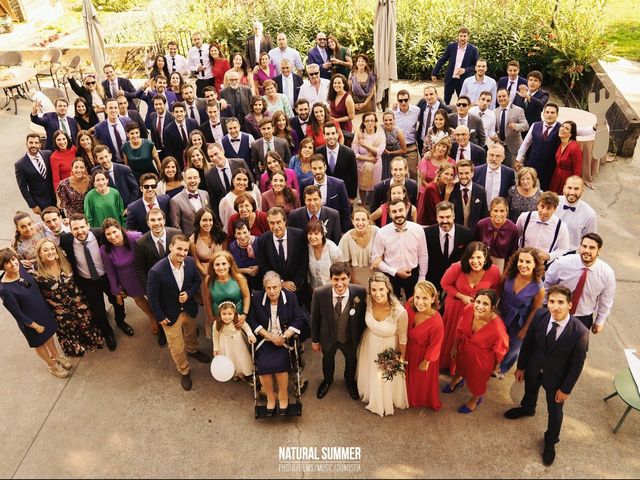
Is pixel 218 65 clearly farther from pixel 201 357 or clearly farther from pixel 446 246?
pixel 446 246

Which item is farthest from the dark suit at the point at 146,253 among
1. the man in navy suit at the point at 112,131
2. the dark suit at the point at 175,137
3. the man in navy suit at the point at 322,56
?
the man in navy suit at the point at 322,56

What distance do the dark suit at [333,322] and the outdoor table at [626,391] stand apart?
2514 millimetres

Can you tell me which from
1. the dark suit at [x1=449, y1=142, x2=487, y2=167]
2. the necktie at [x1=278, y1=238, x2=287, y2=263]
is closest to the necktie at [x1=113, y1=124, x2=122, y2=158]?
the necktie at [x1=278, y1=238, x2=287, y2=263]

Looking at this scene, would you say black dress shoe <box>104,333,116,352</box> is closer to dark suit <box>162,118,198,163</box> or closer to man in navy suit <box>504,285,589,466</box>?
dark suit <box>162,118,198,163</box>

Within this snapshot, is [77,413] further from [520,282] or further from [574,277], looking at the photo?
[574,277]

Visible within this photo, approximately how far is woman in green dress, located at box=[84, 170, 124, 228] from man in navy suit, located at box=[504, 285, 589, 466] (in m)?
4.96

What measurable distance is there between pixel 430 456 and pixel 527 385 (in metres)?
1.13

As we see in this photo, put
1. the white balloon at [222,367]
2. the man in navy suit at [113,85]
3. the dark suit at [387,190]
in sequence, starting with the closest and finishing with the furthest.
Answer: the white balloon at [222,367] < the dark suit at [387,190] < the man in navy suit at [113,85]

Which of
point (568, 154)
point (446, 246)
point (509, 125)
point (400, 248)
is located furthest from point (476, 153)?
point (400, 248)

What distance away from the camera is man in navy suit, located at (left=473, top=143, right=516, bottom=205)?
6469mm

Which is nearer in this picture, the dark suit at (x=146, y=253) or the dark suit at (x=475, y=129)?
the dark suit at (x=146, y=253)

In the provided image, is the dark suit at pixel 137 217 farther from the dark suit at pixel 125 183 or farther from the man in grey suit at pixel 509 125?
the man in grey suit at pixel 509 125

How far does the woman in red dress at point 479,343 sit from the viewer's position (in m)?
4.85

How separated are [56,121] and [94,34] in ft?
8.22
